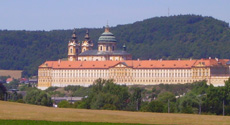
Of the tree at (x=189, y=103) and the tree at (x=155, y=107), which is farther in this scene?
the tree at (x=189, y=103)

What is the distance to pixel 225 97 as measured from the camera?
11094 cm

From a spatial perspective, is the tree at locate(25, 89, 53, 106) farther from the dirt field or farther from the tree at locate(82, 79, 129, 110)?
the dirt field

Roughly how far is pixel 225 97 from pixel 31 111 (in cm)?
Result: 4457

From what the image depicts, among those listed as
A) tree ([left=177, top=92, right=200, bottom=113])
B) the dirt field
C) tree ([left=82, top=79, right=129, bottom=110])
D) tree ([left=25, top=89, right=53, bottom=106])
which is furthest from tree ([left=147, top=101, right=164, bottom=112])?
the dirt field

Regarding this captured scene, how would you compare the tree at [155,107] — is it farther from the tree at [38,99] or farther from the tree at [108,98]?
the tree at [38,99]

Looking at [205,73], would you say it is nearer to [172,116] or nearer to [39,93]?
[39,93]

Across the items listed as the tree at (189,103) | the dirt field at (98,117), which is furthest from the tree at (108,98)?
the dirt field at (98,117)

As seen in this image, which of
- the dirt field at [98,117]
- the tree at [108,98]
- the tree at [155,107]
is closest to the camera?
the dirt field at [98,117]

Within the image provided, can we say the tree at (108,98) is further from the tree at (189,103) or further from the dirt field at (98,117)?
the dirt field at (98,117)

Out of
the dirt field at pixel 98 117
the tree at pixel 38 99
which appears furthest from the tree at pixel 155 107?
the dirt field at pixel 98 117

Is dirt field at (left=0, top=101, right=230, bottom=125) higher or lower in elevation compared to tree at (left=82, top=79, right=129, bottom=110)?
lower

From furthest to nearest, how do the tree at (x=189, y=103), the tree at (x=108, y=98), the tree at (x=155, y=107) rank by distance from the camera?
1. the tree at (x=108, y=98)
2. the tree at (x=189, y=103)
3. the tree at (x=155, y=107)

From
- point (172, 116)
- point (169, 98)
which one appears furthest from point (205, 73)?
point (172, 116)

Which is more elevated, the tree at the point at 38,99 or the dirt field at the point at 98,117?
the tree at the point at 38,99
